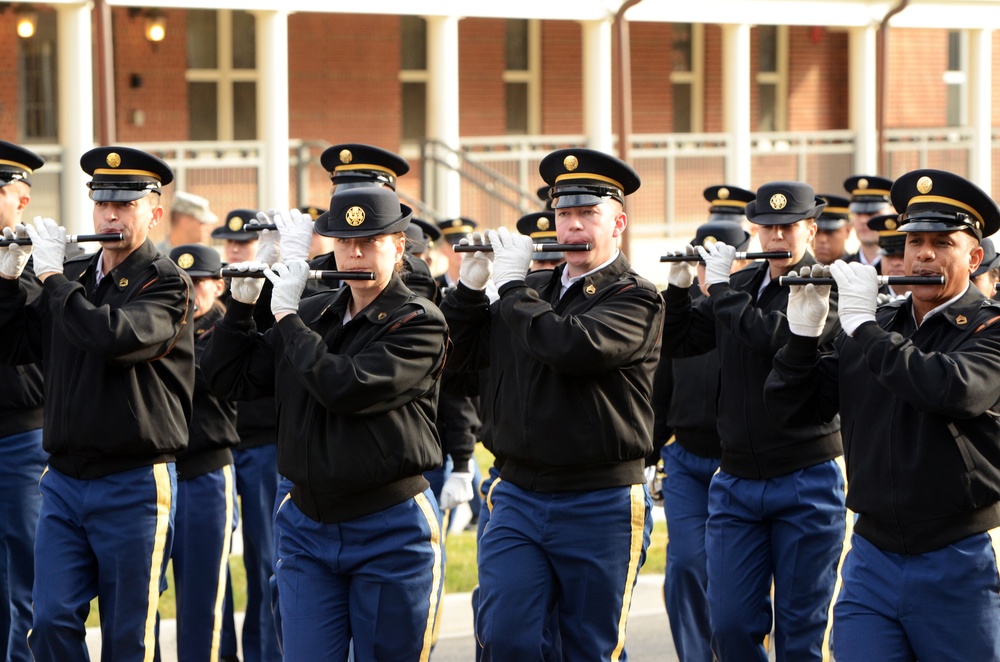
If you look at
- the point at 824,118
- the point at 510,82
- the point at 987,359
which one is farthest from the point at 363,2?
the point at 987,359

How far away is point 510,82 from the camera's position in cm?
2384

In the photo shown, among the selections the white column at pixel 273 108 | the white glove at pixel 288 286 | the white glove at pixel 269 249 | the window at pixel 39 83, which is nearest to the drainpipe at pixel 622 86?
the white column at pixel 273 108

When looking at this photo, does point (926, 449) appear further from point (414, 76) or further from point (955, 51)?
point (955, 51)

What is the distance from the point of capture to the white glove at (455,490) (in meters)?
8.45

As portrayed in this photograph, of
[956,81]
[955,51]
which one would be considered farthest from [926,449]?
[955,51]

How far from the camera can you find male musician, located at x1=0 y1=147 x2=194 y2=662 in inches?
248

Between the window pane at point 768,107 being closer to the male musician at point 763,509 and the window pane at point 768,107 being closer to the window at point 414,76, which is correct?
the window at point 414,76

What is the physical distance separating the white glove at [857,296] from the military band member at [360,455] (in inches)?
57.3

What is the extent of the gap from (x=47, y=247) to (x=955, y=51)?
80.0 ft

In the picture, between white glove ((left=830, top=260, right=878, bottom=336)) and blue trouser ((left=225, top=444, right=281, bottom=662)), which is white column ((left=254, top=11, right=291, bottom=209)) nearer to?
blue trouser ((left=225, top=444, right=281, bottom=662))

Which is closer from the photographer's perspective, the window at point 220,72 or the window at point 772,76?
the window at point 220,72

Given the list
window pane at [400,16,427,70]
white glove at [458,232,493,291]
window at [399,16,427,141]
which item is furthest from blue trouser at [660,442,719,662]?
window pane at [400,16,427,70]

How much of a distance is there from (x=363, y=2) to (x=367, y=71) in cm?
318

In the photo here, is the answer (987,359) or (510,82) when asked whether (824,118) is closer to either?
(510,82)
